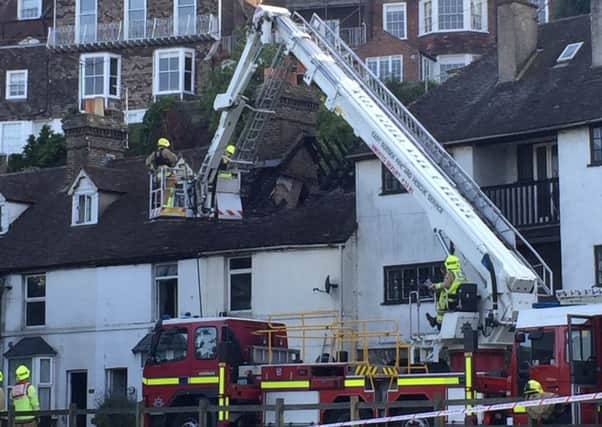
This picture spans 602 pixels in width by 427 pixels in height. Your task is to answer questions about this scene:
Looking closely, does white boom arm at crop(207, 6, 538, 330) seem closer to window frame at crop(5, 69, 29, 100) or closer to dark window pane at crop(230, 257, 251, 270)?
dark window pane at crop(230, 257, 251, 270)

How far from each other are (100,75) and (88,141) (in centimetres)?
2498

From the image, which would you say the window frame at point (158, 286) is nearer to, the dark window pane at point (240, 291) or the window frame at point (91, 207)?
the dark window pane at point (240, 291)

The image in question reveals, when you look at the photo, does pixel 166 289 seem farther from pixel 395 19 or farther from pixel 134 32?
pixel 395 19

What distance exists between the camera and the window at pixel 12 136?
7138 centimetres

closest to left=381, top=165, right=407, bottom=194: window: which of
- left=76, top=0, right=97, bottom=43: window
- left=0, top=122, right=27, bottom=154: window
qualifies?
left=76, top=0, right=97, bottom=43: window

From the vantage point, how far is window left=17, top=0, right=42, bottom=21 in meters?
75.7

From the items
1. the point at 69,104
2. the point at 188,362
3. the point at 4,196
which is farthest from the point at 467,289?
the point at 69,104

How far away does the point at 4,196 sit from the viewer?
4597cm

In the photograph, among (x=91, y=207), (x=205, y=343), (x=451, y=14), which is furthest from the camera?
(x=451, y=14)

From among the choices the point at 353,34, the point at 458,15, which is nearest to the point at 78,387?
the point at 458,15

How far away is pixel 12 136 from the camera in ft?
237

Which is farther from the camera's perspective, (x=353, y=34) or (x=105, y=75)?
(x=353, y=34)

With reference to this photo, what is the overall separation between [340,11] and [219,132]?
A: 40636 millimetres

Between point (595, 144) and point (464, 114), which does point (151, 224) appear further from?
point (595, 144)
